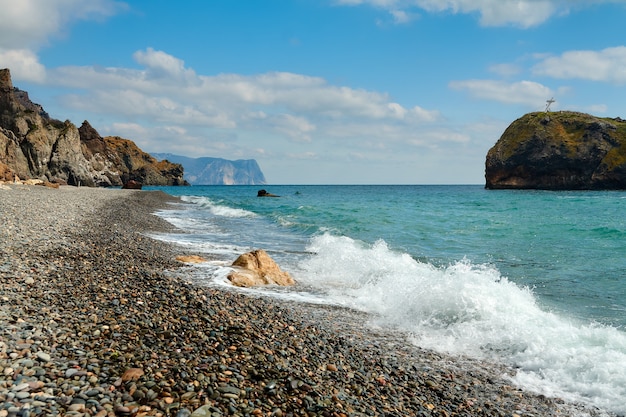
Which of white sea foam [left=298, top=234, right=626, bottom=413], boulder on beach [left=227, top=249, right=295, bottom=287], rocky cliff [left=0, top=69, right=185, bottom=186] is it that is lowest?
white sea foam [left=298, top=234, right=626, bottom=413]

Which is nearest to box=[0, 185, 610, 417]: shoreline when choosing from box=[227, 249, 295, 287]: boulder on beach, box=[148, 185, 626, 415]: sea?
box=[148, 185, 626, 415]: sea

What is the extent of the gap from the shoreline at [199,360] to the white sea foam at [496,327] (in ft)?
2.07

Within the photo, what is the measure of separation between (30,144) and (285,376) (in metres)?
94.2

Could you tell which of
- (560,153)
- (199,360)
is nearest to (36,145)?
(199,360)

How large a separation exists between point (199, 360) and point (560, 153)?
396 feet

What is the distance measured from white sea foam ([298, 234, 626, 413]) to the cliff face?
110131 mm

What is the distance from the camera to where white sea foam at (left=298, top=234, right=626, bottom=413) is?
7.58 meters

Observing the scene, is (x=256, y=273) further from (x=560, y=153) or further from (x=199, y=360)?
(x=560, y=153)

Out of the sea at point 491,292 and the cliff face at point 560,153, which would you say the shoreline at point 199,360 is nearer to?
the sea at point 491,292

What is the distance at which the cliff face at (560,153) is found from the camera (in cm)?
10362

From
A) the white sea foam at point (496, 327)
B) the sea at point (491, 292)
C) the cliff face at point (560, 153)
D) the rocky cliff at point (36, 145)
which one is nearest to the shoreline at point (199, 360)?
the white sea foam at point (496, 327)

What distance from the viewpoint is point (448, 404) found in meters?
6.36

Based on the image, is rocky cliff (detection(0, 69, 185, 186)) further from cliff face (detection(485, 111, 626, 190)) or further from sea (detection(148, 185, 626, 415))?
cliff face (detection(485, 111, 626, 190))

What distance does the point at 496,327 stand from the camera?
9984 mm
